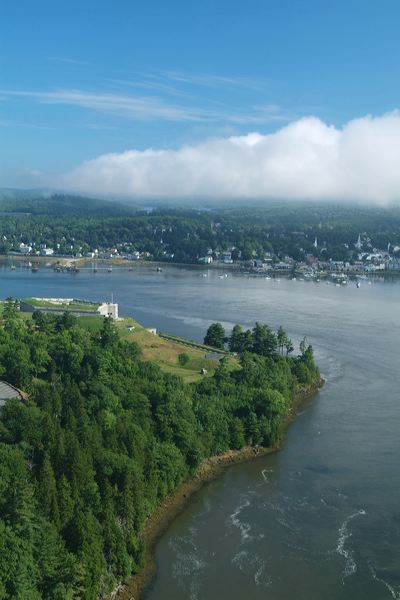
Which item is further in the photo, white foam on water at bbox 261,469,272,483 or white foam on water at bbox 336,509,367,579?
white foam on water at bbox 261,469,272,483

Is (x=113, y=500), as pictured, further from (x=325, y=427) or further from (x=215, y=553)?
(x=325, y=427)

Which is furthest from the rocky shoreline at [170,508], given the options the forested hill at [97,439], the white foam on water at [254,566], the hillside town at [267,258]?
the hillside town at [267,258]

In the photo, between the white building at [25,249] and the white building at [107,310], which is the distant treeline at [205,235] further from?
the white building at [107,310]

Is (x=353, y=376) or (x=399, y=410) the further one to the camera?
(x=353, y=376)

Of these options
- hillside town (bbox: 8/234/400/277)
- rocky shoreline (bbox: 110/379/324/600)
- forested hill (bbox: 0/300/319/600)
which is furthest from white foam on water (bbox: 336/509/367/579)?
hillside town (bbox: 8/234/400/277)

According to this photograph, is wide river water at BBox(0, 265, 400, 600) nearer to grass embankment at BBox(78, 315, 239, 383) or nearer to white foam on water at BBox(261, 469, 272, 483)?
white foam on water at BBox(261, 469, 272, 483)

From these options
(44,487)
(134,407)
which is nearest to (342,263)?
(134,407)
